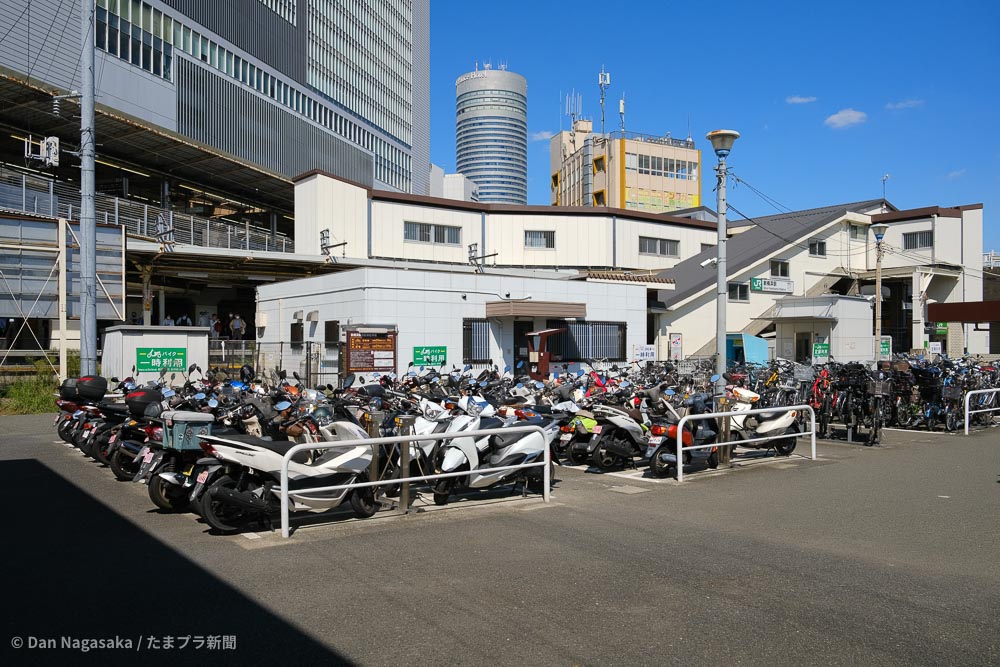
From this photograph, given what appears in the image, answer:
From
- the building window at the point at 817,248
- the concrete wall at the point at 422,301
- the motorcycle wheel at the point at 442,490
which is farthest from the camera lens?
the building window at the point at 817,248

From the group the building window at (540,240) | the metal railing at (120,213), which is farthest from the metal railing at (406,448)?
the building window at (540,240)

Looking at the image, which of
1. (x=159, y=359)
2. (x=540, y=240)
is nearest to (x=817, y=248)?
(x=540, y=240)

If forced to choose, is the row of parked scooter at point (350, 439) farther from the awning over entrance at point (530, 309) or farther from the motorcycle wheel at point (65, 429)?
the awning over entrance at point (530, 309)

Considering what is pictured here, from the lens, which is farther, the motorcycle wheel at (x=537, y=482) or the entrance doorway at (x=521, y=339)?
the entrance doorway at (x=521, y=339)

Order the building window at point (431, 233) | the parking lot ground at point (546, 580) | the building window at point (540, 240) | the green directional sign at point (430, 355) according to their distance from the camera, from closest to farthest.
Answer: the parking lot ground at point (546, 580) → the green directional sign at point (430, 355) → the building window at point (431, 233) → the building window at point (540, 240)

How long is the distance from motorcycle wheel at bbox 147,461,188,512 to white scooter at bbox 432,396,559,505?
2573mm

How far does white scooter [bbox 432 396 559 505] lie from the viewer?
7824mm

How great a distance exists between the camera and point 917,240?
37219 mm

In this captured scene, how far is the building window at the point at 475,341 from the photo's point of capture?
67.7 feet

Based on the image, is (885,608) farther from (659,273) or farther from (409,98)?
(409,98)

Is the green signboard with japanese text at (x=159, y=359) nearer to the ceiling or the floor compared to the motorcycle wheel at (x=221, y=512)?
nearer to the ceiling

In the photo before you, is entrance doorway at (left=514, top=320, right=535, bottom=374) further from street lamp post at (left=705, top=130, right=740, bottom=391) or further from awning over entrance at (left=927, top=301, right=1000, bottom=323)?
awning over entrance at (left=927, top=301, right=1000, bottom=323)

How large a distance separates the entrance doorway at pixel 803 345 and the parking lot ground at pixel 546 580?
20.4 metres

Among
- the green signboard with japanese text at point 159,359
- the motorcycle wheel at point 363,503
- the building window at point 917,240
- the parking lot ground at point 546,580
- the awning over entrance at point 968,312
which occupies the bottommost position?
the parking lot ground at point 546,580
